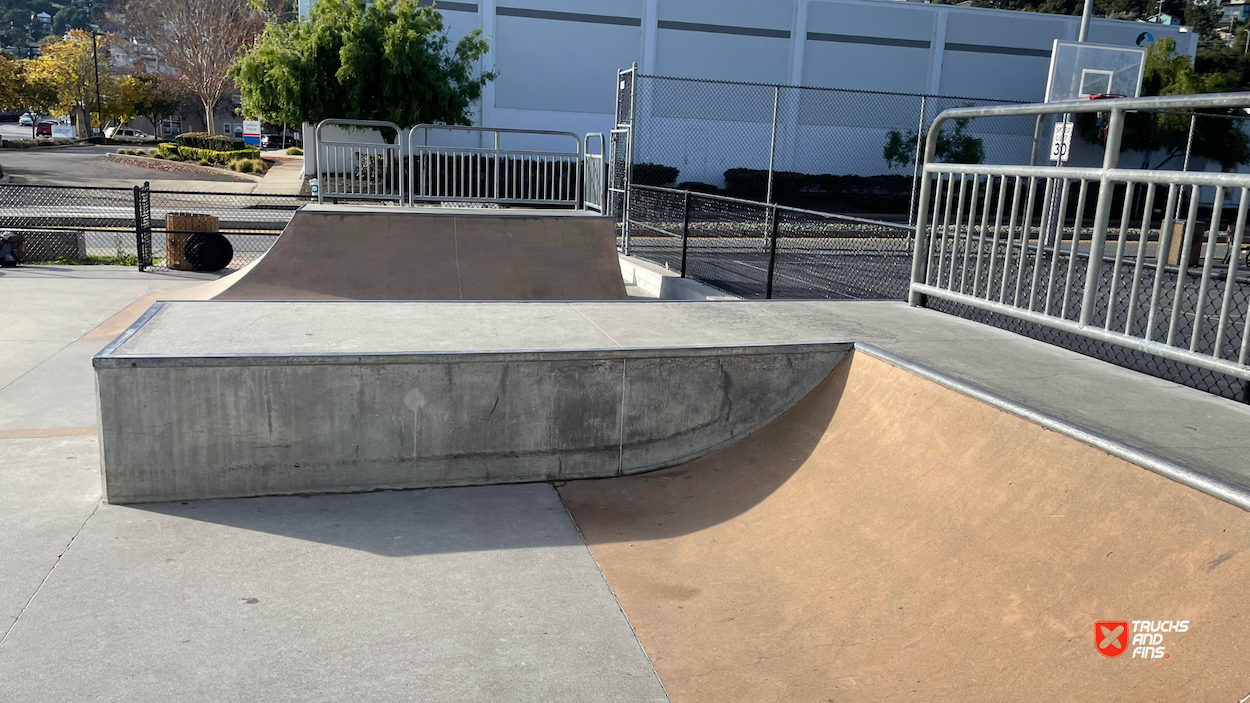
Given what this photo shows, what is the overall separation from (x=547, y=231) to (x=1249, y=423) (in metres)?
8.63

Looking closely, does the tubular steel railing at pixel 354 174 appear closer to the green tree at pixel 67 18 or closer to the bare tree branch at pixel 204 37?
the bare tree branch at pixel 204 37

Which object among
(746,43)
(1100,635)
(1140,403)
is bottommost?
(1100,635)

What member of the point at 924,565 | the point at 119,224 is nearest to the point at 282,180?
the point at 119,224

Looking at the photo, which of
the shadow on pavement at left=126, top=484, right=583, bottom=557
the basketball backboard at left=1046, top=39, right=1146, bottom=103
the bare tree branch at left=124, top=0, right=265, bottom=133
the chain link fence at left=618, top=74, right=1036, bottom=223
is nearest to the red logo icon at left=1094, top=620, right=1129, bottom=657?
the shadow on pavement at left=126, top=484, right=583, bottom=557

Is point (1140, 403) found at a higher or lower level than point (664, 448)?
higher

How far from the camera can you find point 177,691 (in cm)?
300

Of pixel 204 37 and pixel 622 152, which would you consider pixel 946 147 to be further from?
pixel 204 37

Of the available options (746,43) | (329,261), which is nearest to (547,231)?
(329,261)

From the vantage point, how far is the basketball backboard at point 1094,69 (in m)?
17.5

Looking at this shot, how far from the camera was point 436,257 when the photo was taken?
1098 centimetres

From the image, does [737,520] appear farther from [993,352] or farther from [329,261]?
[329,261]

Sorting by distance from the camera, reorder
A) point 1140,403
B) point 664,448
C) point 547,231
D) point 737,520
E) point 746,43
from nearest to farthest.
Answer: point 1140,403, point 737,520, point 664,448, point 547,231, point 746,43

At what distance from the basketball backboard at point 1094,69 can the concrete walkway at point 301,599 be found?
16.6 meters
